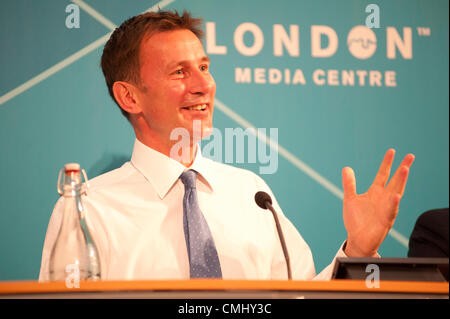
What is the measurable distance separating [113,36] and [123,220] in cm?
83

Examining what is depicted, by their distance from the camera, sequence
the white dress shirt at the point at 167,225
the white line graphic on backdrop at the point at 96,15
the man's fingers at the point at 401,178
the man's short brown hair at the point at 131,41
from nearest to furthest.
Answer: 1. the man's fingers at the point at 401,178
2. the white dress shirt at the point at 167,225
3. the man's short brown hair at the point at 131,41
4. the white line graphic on backdrop at the point at 96,15

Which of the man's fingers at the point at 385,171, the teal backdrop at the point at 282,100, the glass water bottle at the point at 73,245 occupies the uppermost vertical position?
the teal backdrop at the point at 282,100

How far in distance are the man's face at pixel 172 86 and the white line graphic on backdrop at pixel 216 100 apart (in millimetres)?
232

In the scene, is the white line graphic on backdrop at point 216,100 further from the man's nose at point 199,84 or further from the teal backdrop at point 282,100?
the man's nose at point 199,84

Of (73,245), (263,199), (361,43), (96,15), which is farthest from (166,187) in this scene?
(361,43)

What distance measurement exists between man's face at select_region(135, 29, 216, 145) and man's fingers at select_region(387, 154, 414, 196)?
2.57 ft

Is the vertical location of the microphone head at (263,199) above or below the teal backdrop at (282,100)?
below

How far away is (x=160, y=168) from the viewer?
199 centimetres

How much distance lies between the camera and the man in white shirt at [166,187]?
6.10 feet

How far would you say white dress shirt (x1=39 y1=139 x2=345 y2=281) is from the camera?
1839 millimetres

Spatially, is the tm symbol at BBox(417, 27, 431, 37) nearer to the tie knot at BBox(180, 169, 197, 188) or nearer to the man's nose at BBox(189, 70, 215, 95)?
the man's nose at BBox(189, 70, 215, 95)

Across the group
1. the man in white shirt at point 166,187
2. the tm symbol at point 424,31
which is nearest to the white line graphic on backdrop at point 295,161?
the man in white shirt at point 166,187

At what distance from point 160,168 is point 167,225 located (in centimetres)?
23

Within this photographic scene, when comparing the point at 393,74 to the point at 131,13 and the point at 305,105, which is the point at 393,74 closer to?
the point at 305,105
